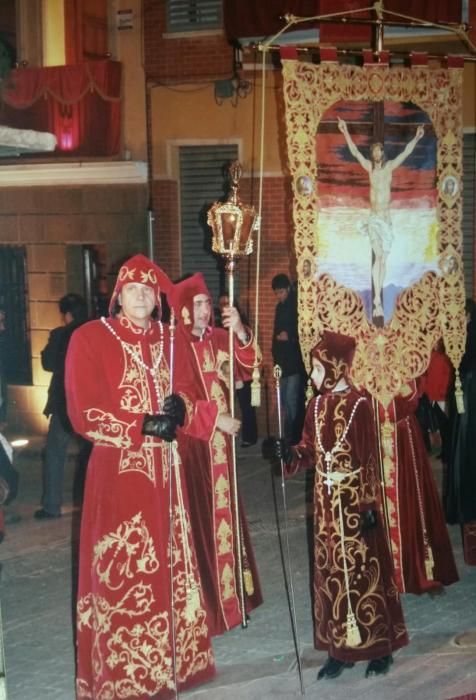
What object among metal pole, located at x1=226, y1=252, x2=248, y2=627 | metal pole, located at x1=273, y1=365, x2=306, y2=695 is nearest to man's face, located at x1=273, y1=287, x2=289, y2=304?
metal pole, located at x1=273, y1=365, x2=306, y2=695

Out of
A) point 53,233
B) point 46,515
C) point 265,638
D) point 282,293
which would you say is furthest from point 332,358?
point 53,233

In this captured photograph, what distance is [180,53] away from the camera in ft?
49.6

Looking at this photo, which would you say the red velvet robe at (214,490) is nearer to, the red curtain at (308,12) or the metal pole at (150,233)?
the red curtain at (308,12)

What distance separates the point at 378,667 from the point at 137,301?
96.5 inches

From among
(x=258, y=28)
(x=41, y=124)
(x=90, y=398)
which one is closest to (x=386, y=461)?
(x=90, y=398)

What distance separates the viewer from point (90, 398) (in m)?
6.18

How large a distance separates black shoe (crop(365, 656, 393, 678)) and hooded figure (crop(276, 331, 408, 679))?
0.02 meters

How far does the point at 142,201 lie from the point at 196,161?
0.87 metres

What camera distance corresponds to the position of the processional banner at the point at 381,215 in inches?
299

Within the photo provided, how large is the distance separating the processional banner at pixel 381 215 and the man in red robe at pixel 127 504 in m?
1.41

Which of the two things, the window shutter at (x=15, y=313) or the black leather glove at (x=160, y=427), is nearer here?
the black leather glove at (x=160, y=427)

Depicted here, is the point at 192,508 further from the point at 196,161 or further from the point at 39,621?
the point at 196,161

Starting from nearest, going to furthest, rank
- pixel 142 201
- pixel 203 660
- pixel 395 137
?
pixel 203 660 → pixel 395 137 → pixel 142 201

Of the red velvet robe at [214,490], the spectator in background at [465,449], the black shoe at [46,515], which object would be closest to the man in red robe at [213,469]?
the red velvet robe at [214,490]
